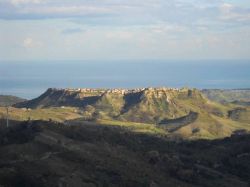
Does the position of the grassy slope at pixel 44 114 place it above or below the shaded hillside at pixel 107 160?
above

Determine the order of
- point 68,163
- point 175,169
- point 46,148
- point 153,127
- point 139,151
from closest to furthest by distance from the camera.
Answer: point 68,163 → point 46,148 → point 175,169 → point 139,151 → point 153,127

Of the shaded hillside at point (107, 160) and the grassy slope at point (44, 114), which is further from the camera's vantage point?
the grassy slope at point (44, 114)

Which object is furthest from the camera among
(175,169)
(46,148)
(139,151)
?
(139,151)

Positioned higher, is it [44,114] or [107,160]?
[44,114]

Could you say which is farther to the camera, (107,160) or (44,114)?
(44,114)

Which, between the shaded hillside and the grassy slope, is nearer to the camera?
the shaded hillside

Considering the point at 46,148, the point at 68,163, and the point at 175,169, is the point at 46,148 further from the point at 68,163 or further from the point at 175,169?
the point at 175,169

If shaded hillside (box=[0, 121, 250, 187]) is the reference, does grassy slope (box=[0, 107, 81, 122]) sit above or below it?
above

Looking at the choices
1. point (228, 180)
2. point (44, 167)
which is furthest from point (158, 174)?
point (44, 167)
